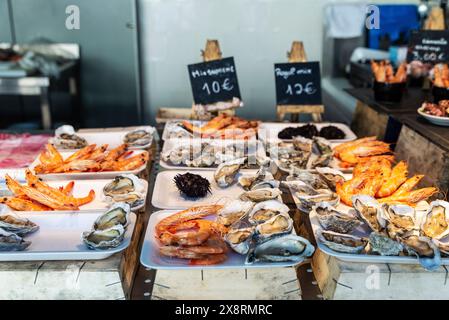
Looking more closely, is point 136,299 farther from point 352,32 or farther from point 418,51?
point 352,32

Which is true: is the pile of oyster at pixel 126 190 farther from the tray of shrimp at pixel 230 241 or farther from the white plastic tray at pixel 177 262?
the white plastic tray at pixel 177 262

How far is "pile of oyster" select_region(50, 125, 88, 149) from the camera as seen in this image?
239 cm

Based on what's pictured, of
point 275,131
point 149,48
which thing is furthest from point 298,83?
point 149,48

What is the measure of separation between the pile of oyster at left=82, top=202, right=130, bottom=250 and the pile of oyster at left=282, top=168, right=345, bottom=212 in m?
0.70

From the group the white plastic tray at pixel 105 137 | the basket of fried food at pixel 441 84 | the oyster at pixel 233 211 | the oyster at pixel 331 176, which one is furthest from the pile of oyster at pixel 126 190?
the basket of fried food at pixel 441 84

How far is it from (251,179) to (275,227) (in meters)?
0.47

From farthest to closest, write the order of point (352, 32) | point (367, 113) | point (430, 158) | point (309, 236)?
point (352, 32), point (367, 113), point (430, 158), point (309, 236)

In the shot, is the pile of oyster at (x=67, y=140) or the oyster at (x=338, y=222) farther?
the pile of oyster at (x=67, y=140)

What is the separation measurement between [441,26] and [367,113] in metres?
1.06

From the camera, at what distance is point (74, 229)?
63.3 inches

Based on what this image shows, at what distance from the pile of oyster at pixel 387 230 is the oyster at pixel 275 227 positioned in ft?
0.39

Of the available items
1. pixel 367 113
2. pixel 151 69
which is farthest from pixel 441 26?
pixel 151 69

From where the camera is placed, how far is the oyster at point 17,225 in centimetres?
150

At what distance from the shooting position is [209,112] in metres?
2.94
